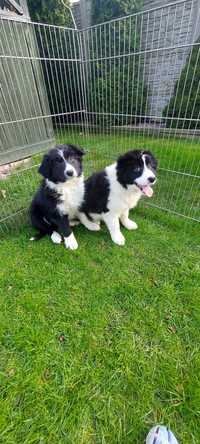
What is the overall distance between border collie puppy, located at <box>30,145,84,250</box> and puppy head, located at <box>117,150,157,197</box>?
1.42ft

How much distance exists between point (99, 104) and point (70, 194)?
1.80m

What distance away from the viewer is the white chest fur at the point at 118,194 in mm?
2182

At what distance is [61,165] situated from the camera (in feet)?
6.57

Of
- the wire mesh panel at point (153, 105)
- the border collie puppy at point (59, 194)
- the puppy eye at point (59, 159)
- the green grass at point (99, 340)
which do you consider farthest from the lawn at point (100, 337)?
the wire mesh panel at point (153, 105)

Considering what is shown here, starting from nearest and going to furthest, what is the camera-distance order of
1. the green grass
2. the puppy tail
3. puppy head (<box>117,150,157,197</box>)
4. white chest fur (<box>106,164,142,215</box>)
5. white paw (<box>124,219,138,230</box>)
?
the green grass → puppy head (<box>117,150,157,197</box>) → white chest fur (<box>106,164,142,215</box>) → the puppy tail → white paw (<box>124,219,138,230</box>)

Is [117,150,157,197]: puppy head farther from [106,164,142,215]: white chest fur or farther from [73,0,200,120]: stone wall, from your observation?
[73,0,200,120]: stone wall

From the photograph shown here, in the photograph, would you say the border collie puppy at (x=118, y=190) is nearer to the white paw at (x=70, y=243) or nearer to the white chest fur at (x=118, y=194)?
the white chest fur at (x=118, y=194)

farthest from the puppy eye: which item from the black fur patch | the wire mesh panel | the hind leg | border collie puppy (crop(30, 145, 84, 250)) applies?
the wire mesh panel

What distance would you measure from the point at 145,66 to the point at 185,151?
1.30 m

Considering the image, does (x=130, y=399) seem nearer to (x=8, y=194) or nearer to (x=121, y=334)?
(x=121, y=334)

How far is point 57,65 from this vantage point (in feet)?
9.39

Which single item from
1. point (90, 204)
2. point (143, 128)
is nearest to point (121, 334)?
point (90, 204)

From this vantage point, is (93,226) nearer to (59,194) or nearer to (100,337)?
(59,194)

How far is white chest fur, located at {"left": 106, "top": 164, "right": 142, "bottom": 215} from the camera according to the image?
2182mm
